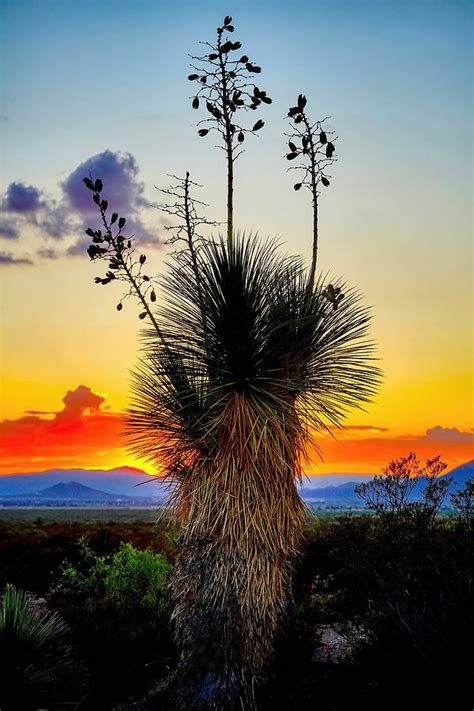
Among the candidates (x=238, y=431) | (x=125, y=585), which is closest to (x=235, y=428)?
(x=238, y=431)

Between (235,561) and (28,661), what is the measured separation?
Answer: 1937mm

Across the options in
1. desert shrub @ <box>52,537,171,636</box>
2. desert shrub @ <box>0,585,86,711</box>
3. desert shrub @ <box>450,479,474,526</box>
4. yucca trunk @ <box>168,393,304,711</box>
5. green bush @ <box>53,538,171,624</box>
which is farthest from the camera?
green bush @ <box>53,538,171,624</box>

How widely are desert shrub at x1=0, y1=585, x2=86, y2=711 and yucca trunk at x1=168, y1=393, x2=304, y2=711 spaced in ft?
3.69

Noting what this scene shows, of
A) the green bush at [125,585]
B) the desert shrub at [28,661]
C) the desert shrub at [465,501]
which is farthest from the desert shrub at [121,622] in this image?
the desert shrub at [465,501]

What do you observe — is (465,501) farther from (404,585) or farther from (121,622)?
(121,622)

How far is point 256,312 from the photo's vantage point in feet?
23.6

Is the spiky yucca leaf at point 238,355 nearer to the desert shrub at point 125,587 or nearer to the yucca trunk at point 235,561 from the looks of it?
the yucca trunk at point 235,561

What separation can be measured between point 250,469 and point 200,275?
1858mm

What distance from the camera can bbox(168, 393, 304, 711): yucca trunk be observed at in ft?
23.0

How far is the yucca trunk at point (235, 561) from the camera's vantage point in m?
7.02

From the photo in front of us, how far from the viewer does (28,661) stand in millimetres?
6535

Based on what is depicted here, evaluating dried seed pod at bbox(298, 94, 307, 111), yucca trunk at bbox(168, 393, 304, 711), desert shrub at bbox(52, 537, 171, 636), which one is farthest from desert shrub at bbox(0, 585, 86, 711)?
dried seed pod at bbox(298, 94, 307, 111)

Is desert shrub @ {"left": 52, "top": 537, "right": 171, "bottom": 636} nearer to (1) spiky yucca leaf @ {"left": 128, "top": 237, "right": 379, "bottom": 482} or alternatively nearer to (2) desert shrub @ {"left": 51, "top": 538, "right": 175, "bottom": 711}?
(2) desert shrub @ {"left": 51, "top": 538, "right": 175, "bottom": 711}

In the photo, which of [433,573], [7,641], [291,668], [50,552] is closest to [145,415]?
[7,641]
